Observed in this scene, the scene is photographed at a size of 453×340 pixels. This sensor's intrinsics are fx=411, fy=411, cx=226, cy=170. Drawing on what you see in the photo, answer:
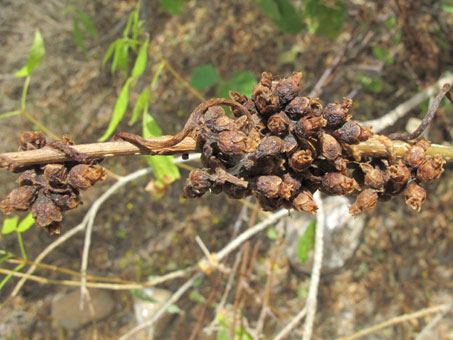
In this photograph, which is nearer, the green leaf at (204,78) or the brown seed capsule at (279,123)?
the brown seed capsule at (279,123)

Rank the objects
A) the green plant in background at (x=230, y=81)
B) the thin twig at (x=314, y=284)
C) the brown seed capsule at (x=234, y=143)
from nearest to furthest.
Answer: the brown seed capsule at (x=234, y=143) < the thin twig at (x=314, y=284) < the green plant in background at (x=230, y=81)

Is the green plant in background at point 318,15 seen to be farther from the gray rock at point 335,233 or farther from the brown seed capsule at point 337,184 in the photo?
the brown seed capsule at point 337,184

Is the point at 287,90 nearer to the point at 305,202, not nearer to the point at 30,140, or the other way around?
the point at 305,202

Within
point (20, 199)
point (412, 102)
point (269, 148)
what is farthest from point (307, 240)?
point (20, 199)

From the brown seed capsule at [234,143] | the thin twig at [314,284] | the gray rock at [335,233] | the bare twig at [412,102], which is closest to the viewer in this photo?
the brown seed capsule at [234,143]

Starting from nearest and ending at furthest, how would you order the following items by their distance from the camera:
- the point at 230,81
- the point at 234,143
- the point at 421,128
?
the point at 234,143 → the point at 421,128 → the point at 230,81

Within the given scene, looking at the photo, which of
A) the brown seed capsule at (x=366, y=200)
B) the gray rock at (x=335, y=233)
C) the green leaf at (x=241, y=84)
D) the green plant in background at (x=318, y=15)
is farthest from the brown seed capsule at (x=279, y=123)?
the gray rock at (x=335, y=233)

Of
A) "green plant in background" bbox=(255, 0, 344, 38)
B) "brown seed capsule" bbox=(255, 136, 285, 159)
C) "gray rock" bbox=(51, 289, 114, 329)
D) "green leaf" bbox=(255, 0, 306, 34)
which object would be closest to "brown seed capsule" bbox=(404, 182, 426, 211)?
"brown seed capsule" bbox=(255, 136, 285, 159)
